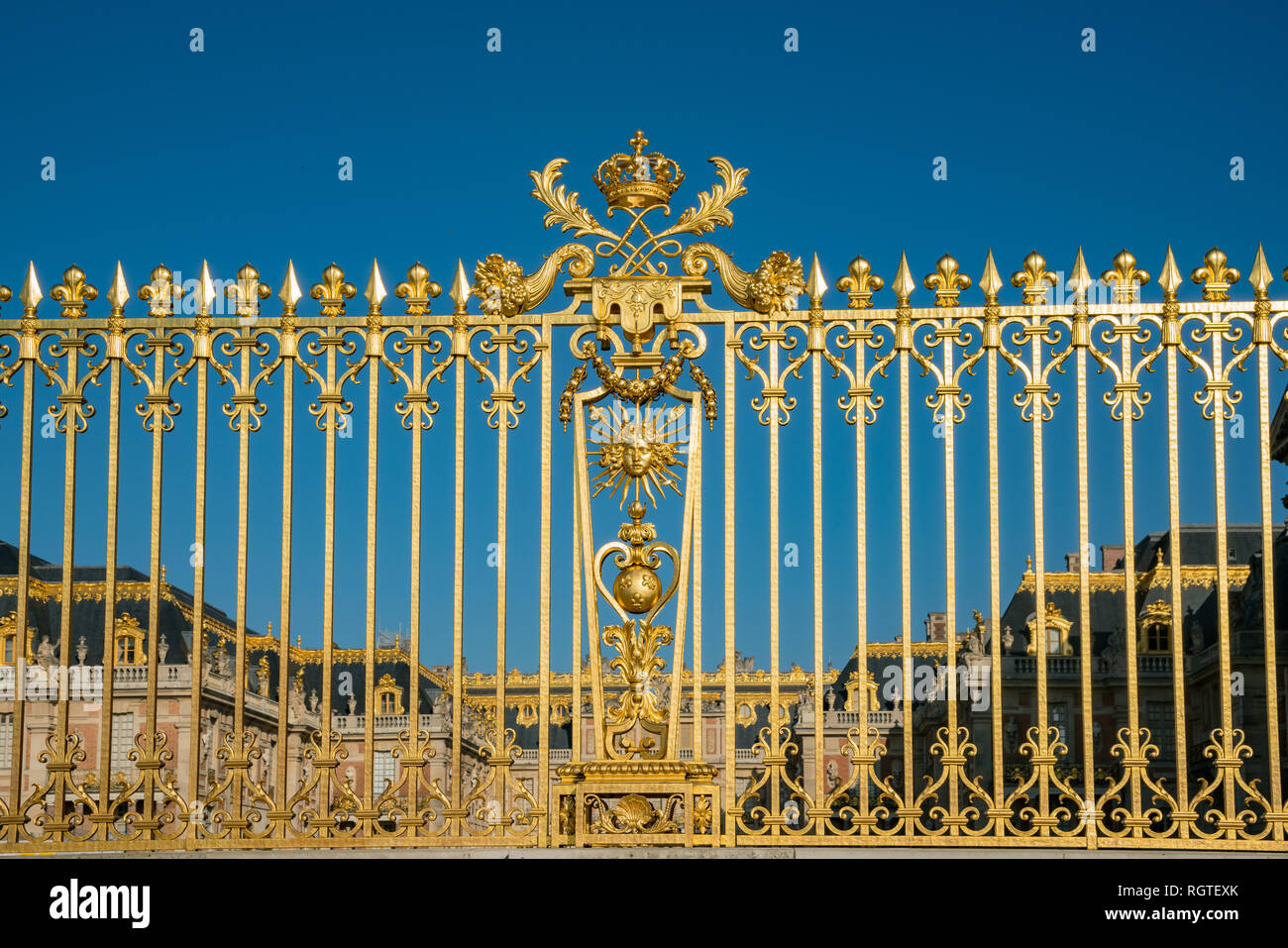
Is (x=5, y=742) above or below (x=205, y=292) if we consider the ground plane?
below

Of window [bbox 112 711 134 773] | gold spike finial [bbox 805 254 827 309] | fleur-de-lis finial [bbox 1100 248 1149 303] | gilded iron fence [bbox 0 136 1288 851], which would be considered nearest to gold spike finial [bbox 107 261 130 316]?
gilded iron fence [bbox 0 136 1288 851]

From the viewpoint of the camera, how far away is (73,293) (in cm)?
942

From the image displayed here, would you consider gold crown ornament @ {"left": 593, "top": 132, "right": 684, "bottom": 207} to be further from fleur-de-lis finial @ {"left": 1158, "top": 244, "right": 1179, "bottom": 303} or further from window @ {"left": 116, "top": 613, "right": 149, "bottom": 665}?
window @ {"left": 116, "top": 613, "right": 149, "bottom": 665}

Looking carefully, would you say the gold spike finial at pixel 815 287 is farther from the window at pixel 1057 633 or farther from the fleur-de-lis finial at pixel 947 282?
the window at pixel 1057 633

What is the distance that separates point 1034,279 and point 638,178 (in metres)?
2.30

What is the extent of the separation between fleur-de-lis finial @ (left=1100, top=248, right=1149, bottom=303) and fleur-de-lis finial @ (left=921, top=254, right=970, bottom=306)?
0.78m

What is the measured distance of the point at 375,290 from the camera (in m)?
9.24

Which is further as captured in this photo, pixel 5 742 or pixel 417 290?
pixel 5 742

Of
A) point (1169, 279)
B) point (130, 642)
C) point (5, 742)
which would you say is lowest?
point (5, 742)

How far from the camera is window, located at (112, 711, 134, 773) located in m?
27.2

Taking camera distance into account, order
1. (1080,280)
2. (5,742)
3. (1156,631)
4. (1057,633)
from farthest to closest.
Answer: (1057,633) → (5,742) → (1156,631) → (1080,280)

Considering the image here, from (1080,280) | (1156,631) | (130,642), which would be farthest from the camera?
(130,642)

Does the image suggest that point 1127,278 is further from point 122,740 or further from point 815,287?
point 122,740

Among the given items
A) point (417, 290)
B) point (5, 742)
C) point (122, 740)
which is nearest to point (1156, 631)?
point (122, 740)
